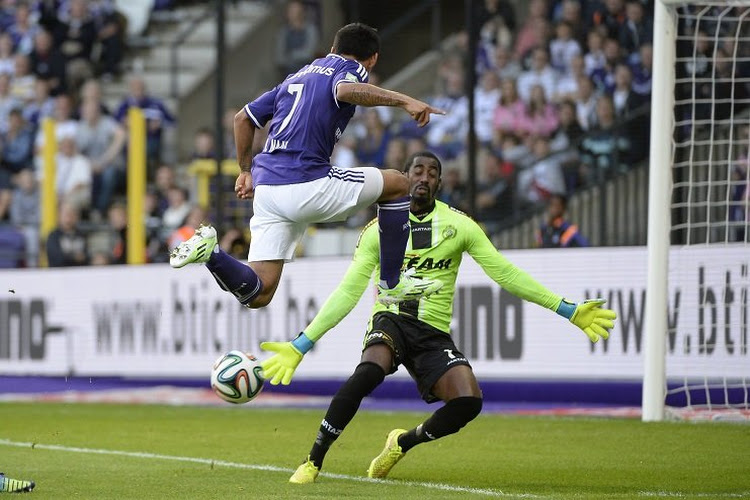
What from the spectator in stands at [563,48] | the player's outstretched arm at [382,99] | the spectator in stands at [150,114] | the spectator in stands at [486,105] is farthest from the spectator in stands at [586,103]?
the player's outstretched arm at [382,99]

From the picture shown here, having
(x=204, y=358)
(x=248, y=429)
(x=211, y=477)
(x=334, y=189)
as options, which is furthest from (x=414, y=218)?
(x=204, y=358)

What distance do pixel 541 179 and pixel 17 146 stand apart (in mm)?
8872

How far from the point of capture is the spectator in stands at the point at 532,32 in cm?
1700

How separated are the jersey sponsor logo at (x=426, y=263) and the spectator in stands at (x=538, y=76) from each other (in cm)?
824

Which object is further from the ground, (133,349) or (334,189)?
(334,189)

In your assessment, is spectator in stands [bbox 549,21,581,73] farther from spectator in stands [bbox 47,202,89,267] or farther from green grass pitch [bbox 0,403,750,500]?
spectator in stands [bbox 47,202,89,267]

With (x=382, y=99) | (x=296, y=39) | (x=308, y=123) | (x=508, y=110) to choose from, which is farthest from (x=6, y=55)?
(x=382, y=99)

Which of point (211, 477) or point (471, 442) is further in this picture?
point (471, 442)

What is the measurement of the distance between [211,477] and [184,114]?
1330 cm

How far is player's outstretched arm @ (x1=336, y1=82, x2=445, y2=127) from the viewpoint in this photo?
277 inches

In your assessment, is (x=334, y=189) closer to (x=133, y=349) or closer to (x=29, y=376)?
(x=133, y=349)

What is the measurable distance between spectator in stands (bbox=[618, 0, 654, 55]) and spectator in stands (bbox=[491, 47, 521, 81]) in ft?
5.94

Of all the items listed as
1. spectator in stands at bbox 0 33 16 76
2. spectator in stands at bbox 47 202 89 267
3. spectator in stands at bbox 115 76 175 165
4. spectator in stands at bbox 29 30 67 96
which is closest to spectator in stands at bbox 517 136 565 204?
spectator in stands at bbox 47 202 89 267

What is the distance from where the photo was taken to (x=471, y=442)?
10.6m
